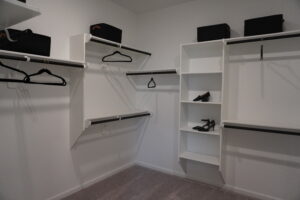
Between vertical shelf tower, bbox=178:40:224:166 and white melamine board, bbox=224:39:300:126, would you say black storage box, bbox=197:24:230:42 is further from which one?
white melamine board, bbox=224:39:300:126

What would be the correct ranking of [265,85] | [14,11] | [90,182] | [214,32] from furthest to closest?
1. [90,182]
2. [214,32]
3. [265,85]
4. [14,11]

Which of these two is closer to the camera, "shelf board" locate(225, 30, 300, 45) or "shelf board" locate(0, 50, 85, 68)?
"shelf board" locate(0, 50, 85, 68)

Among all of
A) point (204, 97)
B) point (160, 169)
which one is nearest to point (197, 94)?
point (204, 97)

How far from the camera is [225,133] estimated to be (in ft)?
9.23

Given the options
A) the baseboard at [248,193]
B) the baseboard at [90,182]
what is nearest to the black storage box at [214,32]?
the baseboard at [248,193]

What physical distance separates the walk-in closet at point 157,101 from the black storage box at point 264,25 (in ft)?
0.04

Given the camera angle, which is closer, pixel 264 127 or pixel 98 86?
pixel 264 127

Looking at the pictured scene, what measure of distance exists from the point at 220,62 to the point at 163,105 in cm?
111

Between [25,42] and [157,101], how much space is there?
6.84 ft

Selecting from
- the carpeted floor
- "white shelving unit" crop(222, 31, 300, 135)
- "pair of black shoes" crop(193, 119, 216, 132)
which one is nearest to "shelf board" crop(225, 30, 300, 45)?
"white shelving unit" crop(222, 31, 300, 135)

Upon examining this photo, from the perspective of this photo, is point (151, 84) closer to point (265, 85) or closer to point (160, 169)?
point (160, 169)

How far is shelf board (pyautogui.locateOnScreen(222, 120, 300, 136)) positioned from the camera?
2.18m

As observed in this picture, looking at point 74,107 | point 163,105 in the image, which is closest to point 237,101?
point 163,105

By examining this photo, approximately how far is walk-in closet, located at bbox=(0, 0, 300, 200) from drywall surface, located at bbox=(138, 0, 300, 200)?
0.01 m
